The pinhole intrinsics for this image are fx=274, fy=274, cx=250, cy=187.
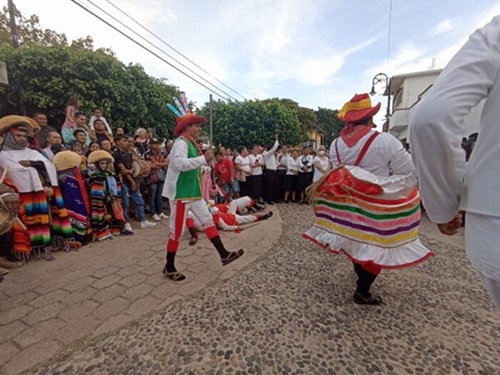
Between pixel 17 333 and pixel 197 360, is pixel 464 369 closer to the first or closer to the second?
pixel 197 360

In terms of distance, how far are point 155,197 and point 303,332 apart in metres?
4.94

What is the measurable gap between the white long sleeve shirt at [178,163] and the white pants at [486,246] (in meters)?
2.45

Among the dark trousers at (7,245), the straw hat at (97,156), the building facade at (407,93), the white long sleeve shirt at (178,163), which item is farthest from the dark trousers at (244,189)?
the building facade at (407,93)

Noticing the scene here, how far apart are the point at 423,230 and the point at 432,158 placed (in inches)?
224

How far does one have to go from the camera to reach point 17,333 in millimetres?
2199

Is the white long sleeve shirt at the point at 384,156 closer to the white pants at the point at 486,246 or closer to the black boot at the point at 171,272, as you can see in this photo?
the white pants at the point at 486,246

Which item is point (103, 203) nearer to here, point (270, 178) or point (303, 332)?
point (303, 332)

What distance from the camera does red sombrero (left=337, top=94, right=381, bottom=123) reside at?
2652 mm

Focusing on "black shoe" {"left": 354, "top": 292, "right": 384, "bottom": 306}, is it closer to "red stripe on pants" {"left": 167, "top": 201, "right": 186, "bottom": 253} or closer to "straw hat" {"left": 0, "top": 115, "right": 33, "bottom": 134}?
"red stripe on pants" {"left": 167, "top": 201, "right": 186, "bottom": 253}

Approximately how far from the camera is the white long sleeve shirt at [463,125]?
89 centimetres

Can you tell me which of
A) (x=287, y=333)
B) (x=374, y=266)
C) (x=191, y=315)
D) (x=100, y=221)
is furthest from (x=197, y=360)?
(x=100, y=221)

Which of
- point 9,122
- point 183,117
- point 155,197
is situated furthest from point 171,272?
point 155,197

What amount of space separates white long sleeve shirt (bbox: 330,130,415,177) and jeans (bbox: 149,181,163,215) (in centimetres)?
462

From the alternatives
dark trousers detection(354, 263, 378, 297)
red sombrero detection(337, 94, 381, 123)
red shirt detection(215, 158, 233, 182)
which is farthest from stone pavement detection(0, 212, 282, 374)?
red shirt detection(215, 158, 233, 182)
